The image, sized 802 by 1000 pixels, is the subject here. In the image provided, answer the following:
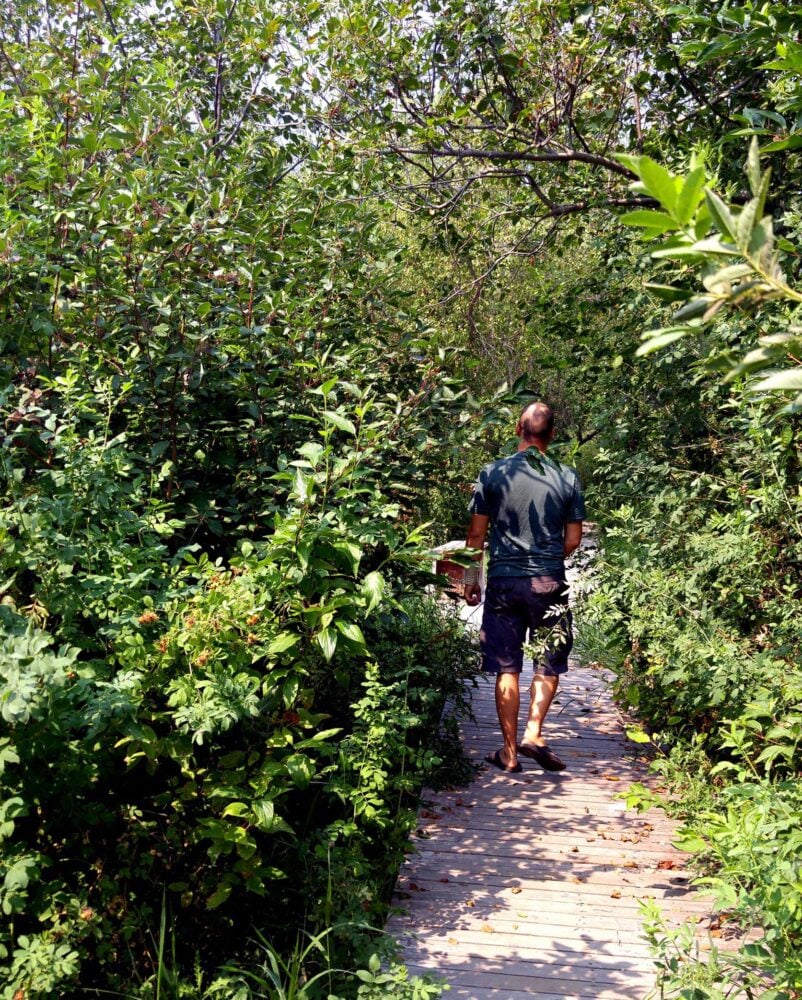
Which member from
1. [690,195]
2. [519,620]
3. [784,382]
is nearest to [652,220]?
[690,195]

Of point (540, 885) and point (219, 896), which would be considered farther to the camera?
point (540, 885)

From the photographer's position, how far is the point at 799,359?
72.1 inches

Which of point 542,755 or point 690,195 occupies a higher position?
point 690,195

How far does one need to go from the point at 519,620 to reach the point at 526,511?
0.68 meters

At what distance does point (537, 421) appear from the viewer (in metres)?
5.77

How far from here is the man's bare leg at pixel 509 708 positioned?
19.1 feet

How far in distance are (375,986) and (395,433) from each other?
2311 mm

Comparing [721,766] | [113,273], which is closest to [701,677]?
[721,766]

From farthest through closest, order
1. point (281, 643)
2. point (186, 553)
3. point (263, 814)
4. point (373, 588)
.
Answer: point (186, 553), point (373, 588), point (281, 643), point (263, 814)

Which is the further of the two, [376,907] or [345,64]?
[345,64]

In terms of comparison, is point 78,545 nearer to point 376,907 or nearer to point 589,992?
point 376,907

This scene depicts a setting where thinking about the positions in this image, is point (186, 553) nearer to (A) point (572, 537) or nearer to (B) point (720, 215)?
(B) point (720, 215)

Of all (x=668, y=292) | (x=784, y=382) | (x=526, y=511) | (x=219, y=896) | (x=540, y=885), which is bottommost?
(x=540, y=885)

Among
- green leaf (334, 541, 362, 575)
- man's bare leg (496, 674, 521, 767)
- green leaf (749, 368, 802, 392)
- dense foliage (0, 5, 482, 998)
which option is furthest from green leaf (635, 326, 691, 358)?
man's bare leg (496, 674, 521, 767)
